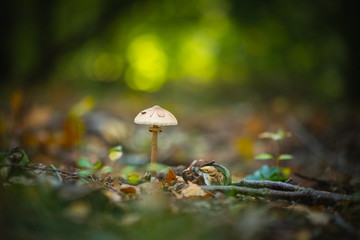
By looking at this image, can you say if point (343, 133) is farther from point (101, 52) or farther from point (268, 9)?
point (101, 52)

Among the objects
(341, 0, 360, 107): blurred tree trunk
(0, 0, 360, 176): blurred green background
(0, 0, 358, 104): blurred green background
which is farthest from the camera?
(0, 0, 358, 104): blurred green background

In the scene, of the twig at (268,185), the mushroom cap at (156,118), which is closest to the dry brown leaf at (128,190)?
the mushroom cap at (156,118)

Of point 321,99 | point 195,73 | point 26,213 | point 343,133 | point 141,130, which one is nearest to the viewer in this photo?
point 26,213

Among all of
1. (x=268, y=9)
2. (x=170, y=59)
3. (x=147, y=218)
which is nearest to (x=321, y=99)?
(x=268, y=9)

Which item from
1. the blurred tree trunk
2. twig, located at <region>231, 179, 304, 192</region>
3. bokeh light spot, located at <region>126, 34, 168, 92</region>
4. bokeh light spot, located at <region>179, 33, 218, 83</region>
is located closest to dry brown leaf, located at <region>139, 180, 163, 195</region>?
twig, located at <region>231, 179, 304, 192</region>

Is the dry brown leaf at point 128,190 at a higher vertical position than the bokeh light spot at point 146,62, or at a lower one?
lower

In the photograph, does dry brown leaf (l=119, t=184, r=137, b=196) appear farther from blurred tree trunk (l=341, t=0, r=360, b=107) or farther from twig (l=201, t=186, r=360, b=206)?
blurred tree trunk (l=341, t=0, r=360, b=107)

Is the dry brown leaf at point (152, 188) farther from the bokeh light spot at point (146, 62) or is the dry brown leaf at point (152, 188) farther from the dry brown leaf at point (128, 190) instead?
the bokeh light spot at point (146, 62)

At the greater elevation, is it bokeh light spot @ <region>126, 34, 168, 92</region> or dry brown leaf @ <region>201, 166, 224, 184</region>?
bokeh light spot @ <region>126, 34, 168, 92</region>

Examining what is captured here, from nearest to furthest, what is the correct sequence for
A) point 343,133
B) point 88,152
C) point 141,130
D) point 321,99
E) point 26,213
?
point 26,213 < point 88,152 < point 343,133 < point 141,130 < point 321,99

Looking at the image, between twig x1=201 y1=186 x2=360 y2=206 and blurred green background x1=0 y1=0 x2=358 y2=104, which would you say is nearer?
twig x1=201 y1=186 x2=360 y2=206

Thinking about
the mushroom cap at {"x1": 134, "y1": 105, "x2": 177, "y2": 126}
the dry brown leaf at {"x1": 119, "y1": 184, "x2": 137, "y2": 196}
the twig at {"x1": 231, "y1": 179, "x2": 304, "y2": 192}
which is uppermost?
the mushroom cap at {"x1": 134, "y1": 105, "x2": 177, "y2": 126}
